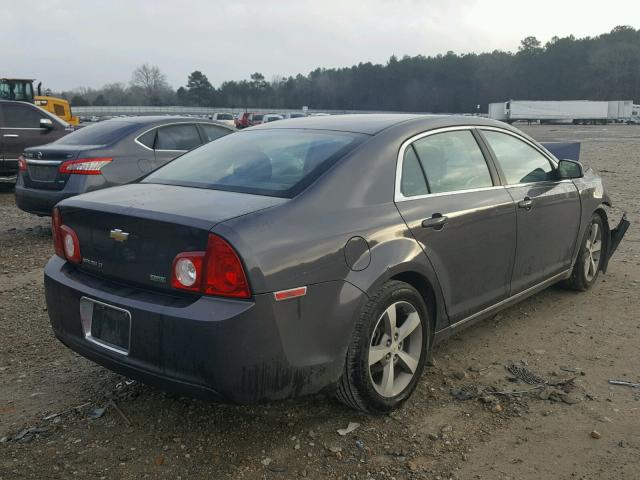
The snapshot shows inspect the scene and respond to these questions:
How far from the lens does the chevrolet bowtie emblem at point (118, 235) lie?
2.93 meters

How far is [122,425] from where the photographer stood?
3.25m

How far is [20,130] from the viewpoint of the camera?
11.7m

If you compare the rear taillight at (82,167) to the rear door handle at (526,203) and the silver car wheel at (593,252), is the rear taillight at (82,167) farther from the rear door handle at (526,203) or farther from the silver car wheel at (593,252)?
the silver car wheel at (593,252)

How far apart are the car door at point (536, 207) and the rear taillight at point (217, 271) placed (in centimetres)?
231

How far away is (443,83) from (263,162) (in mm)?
132329

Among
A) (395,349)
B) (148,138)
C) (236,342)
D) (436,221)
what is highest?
(148,138)

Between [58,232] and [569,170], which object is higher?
[569,170]

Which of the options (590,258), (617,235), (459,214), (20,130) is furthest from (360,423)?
(20,130)

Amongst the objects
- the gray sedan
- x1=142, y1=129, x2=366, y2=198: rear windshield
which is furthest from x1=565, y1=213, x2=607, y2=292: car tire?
the gray sedan

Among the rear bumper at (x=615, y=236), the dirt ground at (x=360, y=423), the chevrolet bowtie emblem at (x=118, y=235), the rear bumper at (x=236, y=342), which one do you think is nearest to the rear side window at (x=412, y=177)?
the rear bumper at (x=236, y=342)

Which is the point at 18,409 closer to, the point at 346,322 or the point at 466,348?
the point at 346,322

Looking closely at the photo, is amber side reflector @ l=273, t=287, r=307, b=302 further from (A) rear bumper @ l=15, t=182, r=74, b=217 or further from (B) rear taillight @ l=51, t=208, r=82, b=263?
(A) rear bumper @ l=15, t=182, r=74, b=217

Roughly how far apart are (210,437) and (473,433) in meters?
1.33

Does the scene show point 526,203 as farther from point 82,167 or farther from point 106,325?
point 82,167
